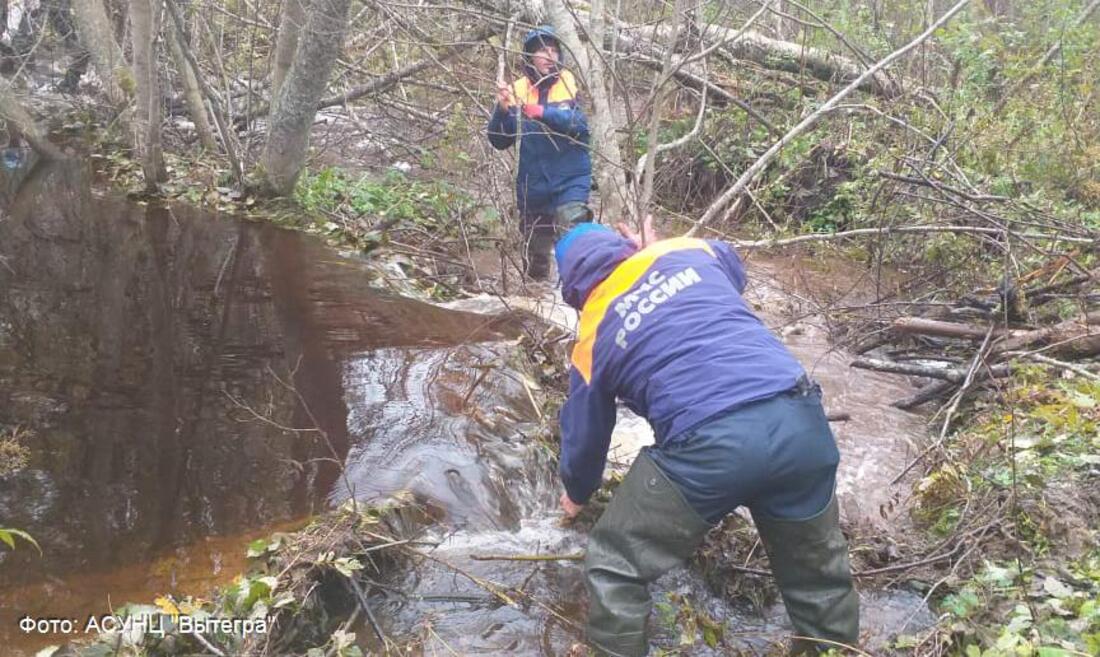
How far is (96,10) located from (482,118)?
14.9 feet

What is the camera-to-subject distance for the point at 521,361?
186 inches

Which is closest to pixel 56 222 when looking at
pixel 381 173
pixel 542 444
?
pixel 381 173

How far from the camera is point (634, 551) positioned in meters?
2.58

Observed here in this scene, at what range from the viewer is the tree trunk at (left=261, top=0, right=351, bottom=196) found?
6543 mm

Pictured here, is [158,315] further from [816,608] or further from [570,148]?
[816,608]

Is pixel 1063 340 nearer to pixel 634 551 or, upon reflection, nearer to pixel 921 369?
pixel 921 369

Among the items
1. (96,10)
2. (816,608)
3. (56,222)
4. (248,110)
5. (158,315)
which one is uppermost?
(96,10)

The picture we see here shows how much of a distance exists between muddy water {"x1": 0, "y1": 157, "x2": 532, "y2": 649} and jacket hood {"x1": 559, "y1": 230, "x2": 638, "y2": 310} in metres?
1.12

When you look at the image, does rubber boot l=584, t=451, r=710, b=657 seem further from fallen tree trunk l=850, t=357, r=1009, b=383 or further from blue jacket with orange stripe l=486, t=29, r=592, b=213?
blue jacket with orange stripe l=486, t=29, r=592, b=213

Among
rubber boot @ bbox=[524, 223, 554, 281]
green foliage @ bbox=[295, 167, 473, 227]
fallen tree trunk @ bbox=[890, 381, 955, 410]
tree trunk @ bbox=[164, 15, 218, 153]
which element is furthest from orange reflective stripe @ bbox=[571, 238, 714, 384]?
tree trunk @ bbox=[164, 15, 218, 153]

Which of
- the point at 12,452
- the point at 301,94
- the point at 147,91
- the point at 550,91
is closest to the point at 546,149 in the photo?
the point at 550,91

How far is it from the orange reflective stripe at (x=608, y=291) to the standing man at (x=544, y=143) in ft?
9.65

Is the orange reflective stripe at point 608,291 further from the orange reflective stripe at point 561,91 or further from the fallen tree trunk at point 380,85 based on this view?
the fallen tree trunk at point 380,85

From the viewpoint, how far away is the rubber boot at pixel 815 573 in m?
2.57
